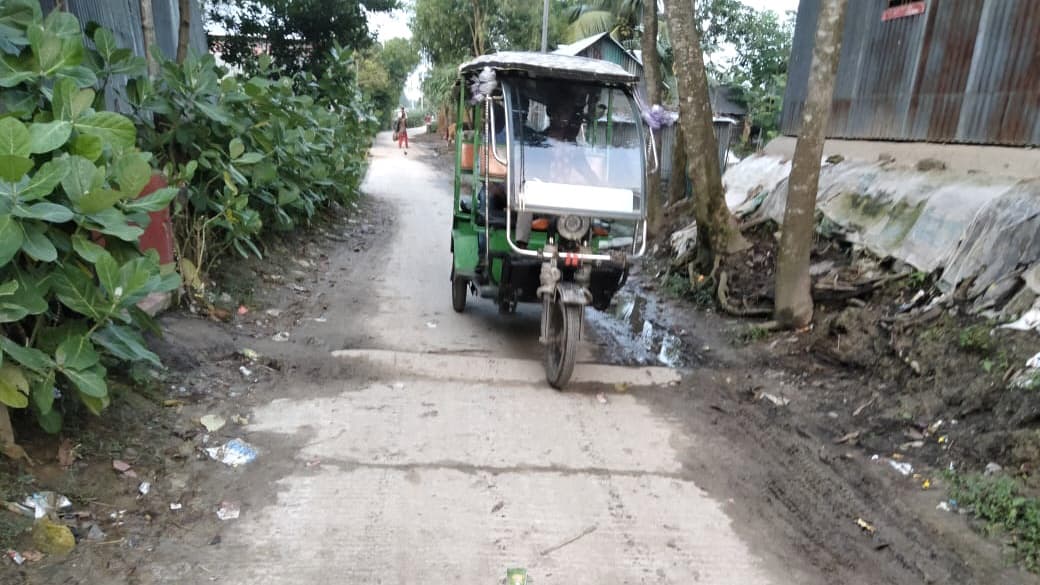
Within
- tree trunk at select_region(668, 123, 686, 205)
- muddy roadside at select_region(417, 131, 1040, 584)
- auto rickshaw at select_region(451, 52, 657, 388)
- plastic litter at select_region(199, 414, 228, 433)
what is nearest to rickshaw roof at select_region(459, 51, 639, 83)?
auto rickshaw at select_region(451, 52, 657, 388)

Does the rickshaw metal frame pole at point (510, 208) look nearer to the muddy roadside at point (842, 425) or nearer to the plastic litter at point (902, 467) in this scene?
the muddy roadside at point (842, 425)

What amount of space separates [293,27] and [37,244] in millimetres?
13138

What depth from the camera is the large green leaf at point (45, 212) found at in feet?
9.97

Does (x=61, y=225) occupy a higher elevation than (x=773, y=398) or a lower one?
higher

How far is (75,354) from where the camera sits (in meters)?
3.40

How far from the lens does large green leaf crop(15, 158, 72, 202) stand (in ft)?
10.1

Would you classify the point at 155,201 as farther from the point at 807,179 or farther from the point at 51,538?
the point at 807,179

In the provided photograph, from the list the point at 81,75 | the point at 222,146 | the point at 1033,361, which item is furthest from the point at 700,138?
the point at 81,75

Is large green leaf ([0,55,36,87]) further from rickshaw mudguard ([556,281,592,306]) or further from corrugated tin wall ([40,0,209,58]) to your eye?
rickshaw mudguard ([556,281,592,306])

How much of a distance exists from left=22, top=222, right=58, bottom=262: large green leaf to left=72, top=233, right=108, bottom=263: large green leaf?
162 mm

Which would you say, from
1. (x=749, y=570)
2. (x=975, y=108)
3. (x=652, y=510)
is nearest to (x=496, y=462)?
(x=652, y=510)

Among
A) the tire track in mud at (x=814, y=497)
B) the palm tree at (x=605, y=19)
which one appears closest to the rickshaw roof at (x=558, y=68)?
the tire track in mud at (x=814, y=497)

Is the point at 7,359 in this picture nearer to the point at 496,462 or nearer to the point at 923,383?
the point at 496,462

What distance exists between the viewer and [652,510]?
3820 millimetres
